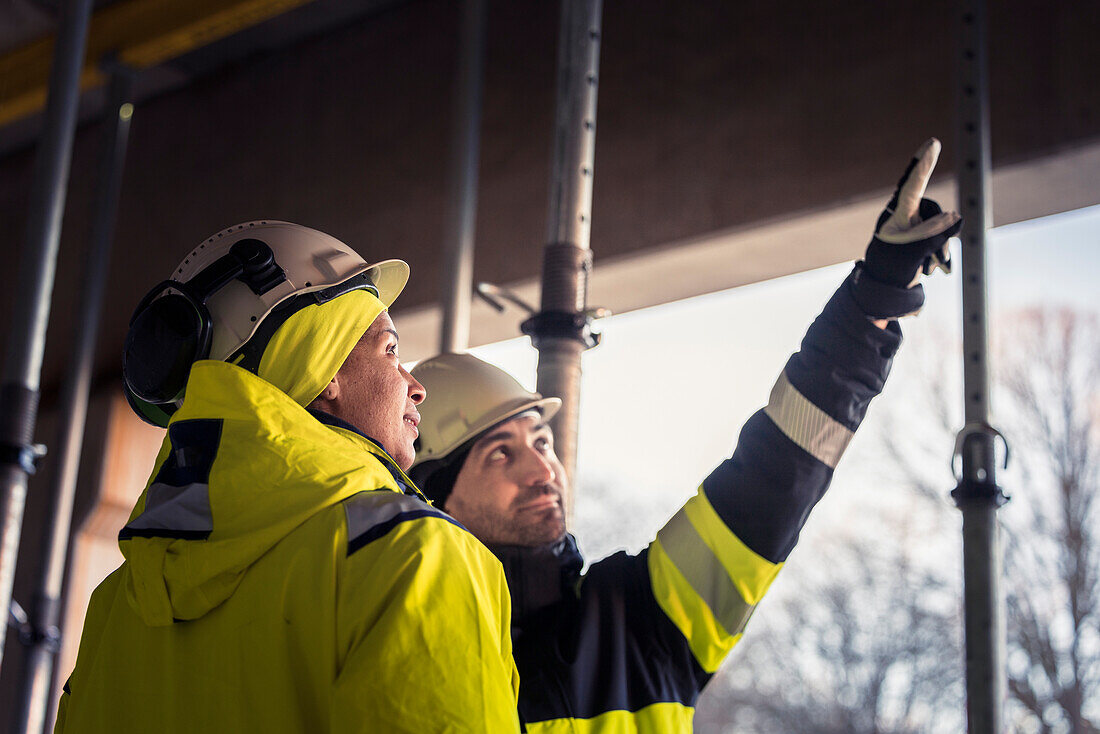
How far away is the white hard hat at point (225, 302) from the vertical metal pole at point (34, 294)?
1.90 metres

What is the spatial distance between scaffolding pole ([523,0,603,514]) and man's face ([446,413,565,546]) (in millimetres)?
160

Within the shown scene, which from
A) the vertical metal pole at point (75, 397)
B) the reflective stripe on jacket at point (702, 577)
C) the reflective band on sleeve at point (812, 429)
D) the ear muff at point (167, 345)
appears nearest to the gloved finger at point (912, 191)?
the reflective stripe on jacket at point (702, 577)

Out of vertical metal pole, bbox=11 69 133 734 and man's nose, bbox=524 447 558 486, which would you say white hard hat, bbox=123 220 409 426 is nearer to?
man's nose, bbox=524 447 558 486

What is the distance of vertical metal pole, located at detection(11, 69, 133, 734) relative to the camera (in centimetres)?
450

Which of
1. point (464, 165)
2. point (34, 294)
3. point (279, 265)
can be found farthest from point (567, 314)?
point (34, 294)

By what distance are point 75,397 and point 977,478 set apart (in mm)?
3880

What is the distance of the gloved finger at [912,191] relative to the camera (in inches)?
82.1

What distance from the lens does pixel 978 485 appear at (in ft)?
8.43

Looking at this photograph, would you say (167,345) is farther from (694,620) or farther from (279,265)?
(694,620)

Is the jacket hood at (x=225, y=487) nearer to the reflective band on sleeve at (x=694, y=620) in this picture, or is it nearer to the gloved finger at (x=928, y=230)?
the reflective band on sleeve at (x=694, y=620)

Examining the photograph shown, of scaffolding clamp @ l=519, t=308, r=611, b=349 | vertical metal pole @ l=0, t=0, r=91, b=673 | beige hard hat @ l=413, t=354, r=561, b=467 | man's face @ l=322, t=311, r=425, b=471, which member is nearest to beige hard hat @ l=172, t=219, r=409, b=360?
man's face @ l=322, t=311, r=425, b=471

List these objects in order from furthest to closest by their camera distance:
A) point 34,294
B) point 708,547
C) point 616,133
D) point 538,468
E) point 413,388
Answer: point 616,133 < point 34,294 < point 538,468 < point 708,547 < point 413,388

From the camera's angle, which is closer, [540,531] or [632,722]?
[632,722]

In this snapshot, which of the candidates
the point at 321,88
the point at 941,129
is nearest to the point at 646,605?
the point at 941,129
